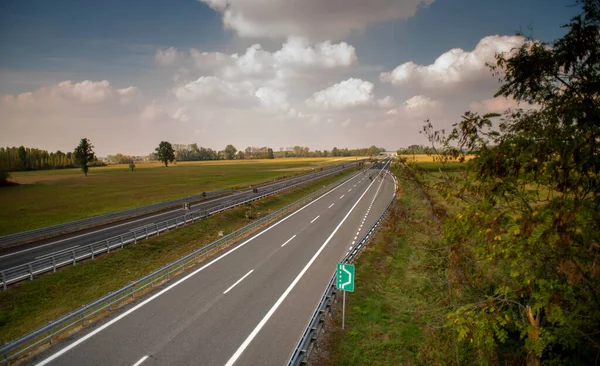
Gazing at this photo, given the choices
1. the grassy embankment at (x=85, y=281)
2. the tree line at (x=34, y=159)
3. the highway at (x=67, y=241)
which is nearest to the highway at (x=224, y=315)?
the grassy embankment at (x=85, y=281)

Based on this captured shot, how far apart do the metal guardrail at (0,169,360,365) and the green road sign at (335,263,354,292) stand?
10.6 metres

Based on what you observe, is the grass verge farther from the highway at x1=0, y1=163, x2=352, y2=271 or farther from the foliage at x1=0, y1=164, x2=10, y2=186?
the foliage at x1=0, y1=164, x2=10, y2=186

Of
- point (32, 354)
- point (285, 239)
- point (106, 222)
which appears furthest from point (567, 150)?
point (106, 222)

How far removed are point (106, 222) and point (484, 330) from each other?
37.7 metres

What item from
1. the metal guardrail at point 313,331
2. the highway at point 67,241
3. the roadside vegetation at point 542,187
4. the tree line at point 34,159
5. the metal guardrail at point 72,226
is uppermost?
the tree line at point 34,159

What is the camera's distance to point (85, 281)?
61.8ft

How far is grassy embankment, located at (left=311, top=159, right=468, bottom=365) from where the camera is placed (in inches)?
422

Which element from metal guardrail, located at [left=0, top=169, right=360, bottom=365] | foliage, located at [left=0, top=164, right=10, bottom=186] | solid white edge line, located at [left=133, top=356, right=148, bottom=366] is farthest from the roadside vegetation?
foliage, located at [left=0, top=164, right=10, bottom=186]

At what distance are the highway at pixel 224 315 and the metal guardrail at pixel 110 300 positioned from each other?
711 mm

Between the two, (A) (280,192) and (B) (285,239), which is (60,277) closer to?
(B) (285,239)

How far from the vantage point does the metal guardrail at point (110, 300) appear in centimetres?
Answer: 1084

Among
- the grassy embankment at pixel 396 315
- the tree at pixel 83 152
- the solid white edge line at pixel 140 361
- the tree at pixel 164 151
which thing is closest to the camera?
the solid white edge line at pixel 140 361

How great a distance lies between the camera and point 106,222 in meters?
33.0

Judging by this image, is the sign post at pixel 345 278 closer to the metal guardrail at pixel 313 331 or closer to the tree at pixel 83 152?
the metal guardrail at pixel 313 331
